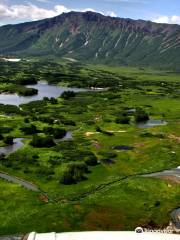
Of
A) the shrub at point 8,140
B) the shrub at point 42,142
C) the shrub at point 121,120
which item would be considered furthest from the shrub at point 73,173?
the shrub at point 121,120

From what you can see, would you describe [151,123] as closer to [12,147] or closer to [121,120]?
[121,120]

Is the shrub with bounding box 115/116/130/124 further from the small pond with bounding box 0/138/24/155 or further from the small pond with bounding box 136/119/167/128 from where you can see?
the small pond with bounding box 0/138/24/155

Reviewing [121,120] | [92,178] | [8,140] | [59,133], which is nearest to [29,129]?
[59,133]

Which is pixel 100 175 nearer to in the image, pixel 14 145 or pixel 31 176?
pixel 31 176

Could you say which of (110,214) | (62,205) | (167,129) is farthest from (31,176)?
(167,129)

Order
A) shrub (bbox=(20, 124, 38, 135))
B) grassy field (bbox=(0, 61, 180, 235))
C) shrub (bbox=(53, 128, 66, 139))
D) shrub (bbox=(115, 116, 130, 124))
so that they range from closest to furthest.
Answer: grassy field (bbox=(0, 61, 180, 235))
shrub (bbox=(53, 128, 66, 139))
shrub (bbox=(20, 124, 38, 135))
shrub (bbox=(115, 116, 130, 124))

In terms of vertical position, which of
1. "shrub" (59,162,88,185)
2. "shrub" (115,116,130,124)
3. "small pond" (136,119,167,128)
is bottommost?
"small pond" (136,119,167,128)

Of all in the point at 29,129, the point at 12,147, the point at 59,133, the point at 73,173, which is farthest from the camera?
the point at 29,129

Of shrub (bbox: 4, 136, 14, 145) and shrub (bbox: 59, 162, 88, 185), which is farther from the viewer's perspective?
shrub (bbox: 4, 136, 14, 145)

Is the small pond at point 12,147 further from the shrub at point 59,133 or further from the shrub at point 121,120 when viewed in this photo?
the shrub at point 121,120

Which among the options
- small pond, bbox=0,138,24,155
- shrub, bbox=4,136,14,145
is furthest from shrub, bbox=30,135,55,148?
shrub, bbox=4,136,14,145

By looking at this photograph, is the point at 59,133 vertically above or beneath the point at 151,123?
above
